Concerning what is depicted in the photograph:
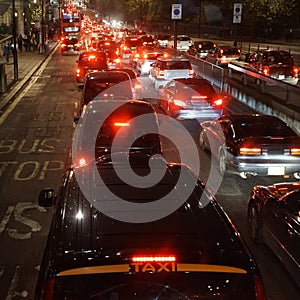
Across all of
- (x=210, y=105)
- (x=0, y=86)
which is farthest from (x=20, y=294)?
(x=0, y=86)

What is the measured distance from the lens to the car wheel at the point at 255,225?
907 cm

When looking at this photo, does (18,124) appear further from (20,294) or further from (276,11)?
(276,11)

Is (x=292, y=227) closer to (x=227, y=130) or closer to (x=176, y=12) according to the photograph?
(x=227, y=130)

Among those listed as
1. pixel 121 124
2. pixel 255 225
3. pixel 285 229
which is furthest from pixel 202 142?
pixel 285 229

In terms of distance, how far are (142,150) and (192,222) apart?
6.10m

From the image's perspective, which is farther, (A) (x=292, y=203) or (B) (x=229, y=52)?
(B) (x=229, y=52)

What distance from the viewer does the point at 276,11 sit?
79.1 m

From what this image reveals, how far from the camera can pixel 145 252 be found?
3803 millimetres

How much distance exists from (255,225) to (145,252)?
5.66 meters

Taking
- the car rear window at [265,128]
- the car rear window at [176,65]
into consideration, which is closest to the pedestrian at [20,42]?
the car rear window at [176,65]

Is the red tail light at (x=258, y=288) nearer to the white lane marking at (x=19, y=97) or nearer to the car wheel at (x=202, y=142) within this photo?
the car wheel at (x=202, y=142)

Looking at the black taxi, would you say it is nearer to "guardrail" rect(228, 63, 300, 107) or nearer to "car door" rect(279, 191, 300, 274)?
"car door" rect(279, 191, 300, 274)

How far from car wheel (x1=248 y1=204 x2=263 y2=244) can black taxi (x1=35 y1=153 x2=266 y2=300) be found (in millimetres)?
4168

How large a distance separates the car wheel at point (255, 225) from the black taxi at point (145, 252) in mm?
4168
